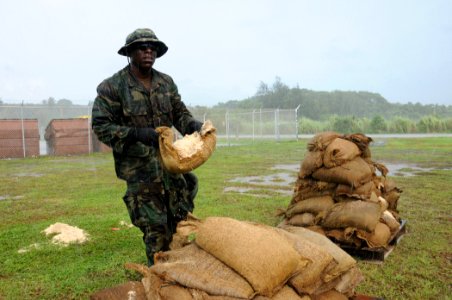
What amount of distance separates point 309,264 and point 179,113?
1787mm

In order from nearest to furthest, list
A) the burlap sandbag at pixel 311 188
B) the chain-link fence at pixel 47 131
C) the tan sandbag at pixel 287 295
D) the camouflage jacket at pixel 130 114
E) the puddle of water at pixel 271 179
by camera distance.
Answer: the tan sandbag at pixel 287 295 < the camouflage jacket at pixel 130 114 < the burlap sandbag at pixel 311 188 < the puddle of water at pixel 271 179 < the chain-link fence at pixel 47 131

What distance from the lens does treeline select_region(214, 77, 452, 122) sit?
69438mm

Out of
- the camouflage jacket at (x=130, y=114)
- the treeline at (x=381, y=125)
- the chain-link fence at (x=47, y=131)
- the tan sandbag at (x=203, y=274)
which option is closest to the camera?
the tan sandbag at (x=203, y=274)

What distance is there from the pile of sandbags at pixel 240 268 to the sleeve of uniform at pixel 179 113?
45.4 inches

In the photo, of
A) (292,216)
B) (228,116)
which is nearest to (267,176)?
(292,216)

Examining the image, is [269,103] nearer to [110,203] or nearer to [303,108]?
[303,108]

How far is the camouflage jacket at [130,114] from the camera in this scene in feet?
11.3

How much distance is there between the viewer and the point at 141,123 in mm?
3537

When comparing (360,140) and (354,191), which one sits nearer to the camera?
(354,191)

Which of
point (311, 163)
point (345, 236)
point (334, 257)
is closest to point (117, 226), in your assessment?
point (311, 163)

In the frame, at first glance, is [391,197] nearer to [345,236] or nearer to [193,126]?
[345,236]

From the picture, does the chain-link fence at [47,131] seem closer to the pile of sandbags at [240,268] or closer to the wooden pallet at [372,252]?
the wooden pallet at [372,252]

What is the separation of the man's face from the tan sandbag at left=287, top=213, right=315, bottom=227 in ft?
9.30

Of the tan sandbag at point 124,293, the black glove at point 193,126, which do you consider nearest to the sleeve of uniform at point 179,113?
the black glove at point 193,126
